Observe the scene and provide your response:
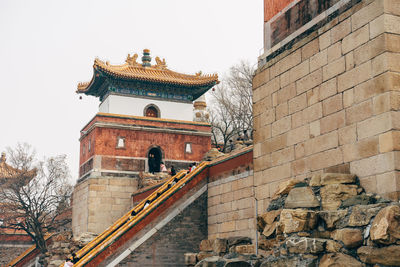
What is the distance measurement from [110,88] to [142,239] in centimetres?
1253

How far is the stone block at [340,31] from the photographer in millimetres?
7309

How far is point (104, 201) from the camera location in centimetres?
2372

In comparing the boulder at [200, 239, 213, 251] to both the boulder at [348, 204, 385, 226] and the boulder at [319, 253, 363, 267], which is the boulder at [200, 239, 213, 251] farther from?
the boulder at [348, 204, 385, 226]

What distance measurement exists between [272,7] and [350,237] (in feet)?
16.1

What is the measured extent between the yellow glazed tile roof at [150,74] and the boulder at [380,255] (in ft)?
69.6

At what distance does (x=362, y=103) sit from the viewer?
687cm

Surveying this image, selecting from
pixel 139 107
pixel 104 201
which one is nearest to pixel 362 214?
pixel 104 201

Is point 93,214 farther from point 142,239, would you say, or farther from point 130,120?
point 142,239

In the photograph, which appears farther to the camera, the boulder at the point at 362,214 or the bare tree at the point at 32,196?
the bare tree at the point at 32,196

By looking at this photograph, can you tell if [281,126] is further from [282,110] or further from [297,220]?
[297,220]

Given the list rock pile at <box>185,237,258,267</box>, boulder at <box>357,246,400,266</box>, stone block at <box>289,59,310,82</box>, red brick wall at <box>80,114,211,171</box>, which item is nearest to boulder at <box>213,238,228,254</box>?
rock pile at <box>185,237,258,267</box>

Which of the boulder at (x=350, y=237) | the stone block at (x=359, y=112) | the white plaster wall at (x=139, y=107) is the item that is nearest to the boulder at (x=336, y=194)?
the boulder at (x=350, y=237)

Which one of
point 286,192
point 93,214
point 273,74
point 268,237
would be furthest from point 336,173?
point 93,214

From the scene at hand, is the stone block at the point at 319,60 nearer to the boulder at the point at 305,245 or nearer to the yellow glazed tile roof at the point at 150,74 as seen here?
the boulder at the point at 305,245
